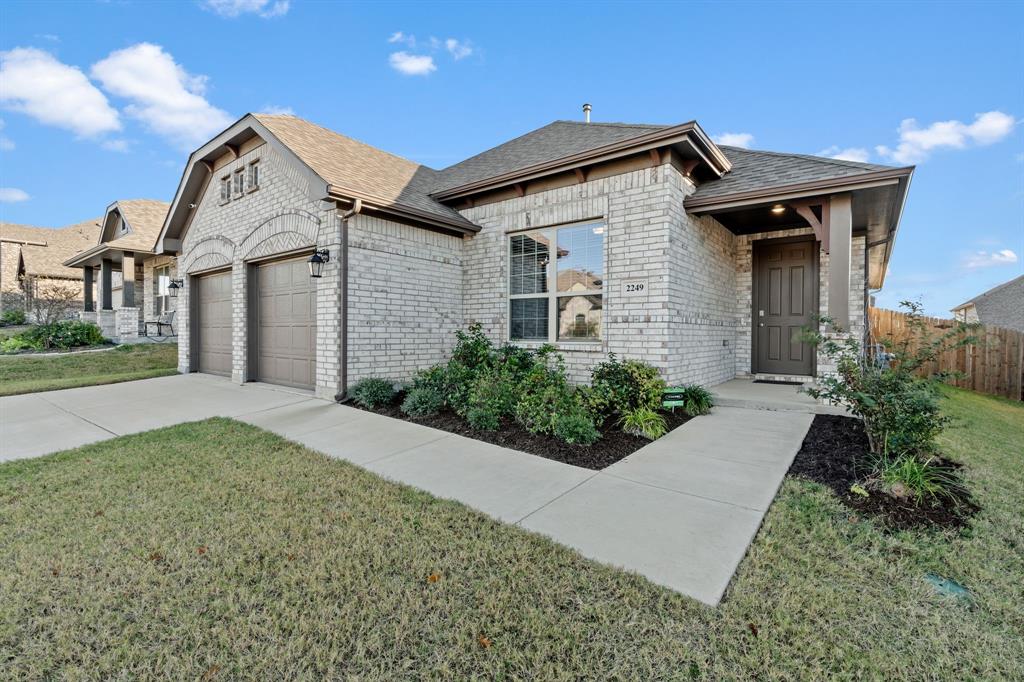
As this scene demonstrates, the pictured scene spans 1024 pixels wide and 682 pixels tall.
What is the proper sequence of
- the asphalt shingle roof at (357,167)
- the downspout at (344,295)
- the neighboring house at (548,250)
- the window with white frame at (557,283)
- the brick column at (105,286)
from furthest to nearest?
the brick column at (105,286)
the asphalt shingle roof at (357,167)
the window with white frame at (557,283)
the downspout at (344,295)
the neighboring house at (548,250)

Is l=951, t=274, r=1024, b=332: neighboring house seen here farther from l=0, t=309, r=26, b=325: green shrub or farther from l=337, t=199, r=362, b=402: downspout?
l=0, t=309, r=26, b=325: green shrub

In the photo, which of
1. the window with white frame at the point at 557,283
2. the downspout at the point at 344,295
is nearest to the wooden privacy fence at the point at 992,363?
the window with white frame at the point at 557,283

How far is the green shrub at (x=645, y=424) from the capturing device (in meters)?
4.86

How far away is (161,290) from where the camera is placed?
51.0ft

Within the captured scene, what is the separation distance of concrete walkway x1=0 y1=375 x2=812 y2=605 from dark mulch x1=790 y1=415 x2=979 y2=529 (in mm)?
178

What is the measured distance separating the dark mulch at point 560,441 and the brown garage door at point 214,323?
6152 millimetres

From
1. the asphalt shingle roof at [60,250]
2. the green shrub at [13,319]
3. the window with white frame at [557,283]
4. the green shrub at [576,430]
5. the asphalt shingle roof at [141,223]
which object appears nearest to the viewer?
the green shrub at [576,430]

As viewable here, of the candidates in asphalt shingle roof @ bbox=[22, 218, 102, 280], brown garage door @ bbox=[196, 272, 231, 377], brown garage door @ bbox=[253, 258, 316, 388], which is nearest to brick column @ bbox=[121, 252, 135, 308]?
asphalt shingle roof @ bbox=[22, 218, 102, 280]

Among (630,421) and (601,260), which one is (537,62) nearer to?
(601,260)

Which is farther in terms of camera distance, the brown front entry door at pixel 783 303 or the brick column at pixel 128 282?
the brick column at pixel 128 282

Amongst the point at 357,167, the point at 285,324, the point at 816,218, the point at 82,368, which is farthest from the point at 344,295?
the point at 82,368

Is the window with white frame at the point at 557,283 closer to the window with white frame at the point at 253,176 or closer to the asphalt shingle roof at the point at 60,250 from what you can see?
the window with white frame at the point at 253,176

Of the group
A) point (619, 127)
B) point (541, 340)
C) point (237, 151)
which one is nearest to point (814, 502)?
point (541, 340)

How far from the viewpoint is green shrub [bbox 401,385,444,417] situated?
19.2 ft
